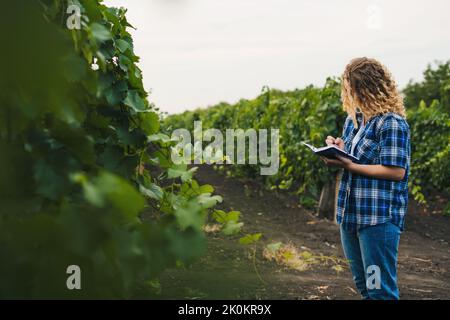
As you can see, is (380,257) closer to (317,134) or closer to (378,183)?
(378,183)

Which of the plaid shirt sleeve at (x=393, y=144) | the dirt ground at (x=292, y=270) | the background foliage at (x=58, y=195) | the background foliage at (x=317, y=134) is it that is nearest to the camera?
the background foliage at (x=58, y=195)

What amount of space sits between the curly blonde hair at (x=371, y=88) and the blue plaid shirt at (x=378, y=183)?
0.06 metres

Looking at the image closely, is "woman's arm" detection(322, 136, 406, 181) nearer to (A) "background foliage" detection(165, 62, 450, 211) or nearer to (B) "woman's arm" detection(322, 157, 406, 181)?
(B) "woman's arm" detection(322, 157, 406, 181)

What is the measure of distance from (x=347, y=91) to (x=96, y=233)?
2407mm

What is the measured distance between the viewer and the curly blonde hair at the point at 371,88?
10.1 ft

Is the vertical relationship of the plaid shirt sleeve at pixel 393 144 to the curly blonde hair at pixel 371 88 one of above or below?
below

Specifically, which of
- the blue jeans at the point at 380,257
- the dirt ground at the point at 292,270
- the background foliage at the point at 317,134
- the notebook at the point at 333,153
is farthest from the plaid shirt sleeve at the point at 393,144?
the background foliage at the point at 317,134

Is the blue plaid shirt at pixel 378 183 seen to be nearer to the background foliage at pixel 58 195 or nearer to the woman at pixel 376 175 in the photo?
the woman at pixel 376 175

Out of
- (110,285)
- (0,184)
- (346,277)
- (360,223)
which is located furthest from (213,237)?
(0,184)

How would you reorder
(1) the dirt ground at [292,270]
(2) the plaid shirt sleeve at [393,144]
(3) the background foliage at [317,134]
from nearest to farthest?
→ (2) the plaid shirt sleeve at [393,144] < (1) the dirt ground at [292,270] < (3) the background foliage at [317,134]

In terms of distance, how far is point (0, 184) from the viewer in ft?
2.67

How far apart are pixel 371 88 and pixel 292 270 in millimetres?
2500

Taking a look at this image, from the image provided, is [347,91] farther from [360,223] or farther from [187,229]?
[187,229]

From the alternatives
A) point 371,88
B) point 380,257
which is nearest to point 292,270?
point 380,257
